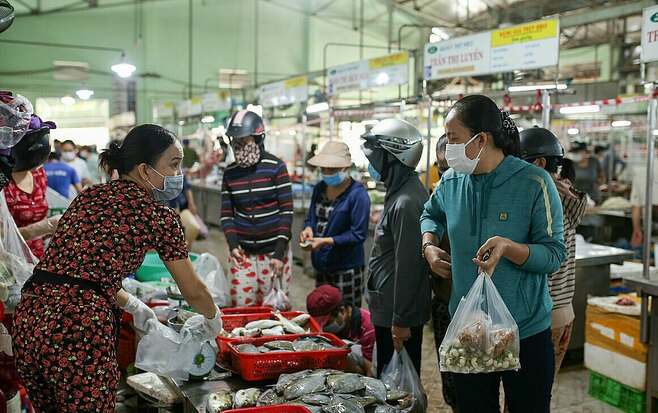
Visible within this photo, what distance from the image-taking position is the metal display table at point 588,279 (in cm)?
476

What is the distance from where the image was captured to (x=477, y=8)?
14.5 meters

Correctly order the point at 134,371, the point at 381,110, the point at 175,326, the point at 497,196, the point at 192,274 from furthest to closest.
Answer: the point at 381,110
the point at 134,371
the point at 175,326
the point at 192,274
the point at 497,196

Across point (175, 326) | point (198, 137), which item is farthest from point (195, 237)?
point (198, 137)

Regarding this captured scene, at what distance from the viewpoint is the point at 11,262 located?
2850mm

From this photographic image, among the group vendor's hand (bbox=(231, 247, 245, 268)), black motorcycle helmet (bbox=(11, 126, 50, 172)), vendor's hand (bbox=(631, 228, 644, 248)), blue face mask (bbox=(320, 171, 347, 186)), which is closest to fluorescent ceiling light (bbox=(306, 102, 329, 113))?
blue face mask (bbox=(320, 171, 347, 186))

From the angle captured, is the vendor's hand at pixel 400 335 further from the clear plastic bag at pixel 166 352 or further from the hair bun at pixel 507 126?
the hair bun at pixel 507 126

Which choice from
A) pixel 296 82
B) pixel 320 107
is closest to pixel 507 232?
pixel 320 107

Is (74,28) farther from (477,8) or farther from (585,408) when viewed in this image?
(585,408)

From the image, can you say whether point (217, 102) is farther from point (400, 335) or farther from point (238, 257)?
point (400, 335)

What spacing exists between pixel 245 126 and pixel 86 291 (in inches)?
74.7

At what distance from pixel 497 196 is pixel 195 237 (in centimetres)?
555

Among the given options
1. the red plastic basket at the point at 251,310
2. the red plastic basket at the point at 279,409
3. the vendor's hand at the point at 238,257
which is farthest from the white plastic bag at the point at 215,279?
the red plastic basket at the point at 279,409

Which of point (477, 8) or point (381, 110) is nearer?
point (381, 110)

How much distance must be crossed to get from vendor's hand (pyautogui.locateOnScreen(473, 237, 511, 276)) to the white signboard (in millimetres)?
3310
